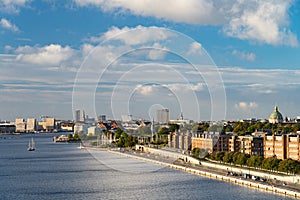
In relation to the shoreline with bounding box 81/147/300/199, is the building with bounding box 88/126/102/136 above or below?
above

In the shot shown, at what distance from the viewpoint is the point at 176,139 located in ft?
86.9

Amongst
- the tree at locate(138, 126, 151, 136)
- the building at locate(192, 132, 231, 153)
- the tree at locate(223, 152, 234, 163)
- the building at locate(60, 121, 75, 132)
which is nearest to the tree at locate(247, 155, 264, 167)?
the tree at locate(223, 152, 234, 163)

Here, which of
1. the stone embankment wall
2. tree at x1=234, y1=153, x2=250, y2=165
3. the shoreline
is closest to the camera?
the shoreline

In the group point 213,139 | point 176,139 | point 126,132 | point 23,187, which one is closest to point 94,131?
point 126,132

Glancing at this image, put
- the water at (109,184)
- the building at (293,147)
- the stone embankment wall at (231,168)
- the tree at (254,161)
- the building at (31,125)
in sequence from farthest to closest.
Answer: the building at (31,125) < the building at (293,147) < the tree at (254,161) < the stone embankment wall at (231,168) < the water at (109,184)

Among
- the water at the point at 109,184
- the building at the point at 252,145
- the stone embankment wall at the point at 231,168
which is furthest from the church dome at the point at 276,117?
the water at the point at 109,184

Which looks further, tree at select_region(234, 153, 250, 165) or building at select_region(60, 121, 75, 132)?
building at select_region(60, 121, 75, 132)

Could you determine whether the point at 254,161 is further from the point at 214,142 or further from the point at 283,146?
the point at 214,142

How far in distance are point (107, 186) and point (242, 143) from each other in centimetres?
781

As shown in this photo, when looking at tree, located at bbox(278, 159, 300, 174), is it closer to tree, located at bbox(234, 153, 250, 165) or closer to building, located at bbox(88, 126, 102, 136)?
tree, located at bbox(234, 153, 250, 165)

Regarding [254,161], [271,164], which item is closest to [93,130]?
[254,161]

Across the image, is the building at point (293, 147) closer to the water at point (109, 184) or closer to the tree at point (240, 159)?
the tree at point (240, 159)

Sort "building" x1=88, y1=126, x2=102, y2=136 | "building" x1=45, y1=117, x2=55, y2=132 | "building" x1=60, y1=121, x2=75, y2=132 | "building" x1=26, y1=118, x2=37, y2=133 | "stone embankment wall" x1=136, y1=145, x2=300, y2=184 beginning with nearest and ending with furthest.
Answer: "stone embankment wall" x1=136, y1=145, x2=300, y2=184 < "building" x1=88, y1=126, x2=102, y2=136 < "building" x1=26, y1=118, x2=37, y2=133 < "building" x1=60, y1=121, x2=75, y2=132 < "building" x1=45, y1=117, x2=55, y2=132

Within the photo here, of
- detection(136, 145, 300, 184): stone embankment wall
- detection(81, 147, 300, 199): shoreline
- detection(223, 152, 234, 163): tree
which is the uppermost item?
detection(223, 152, 234, 163): tree
